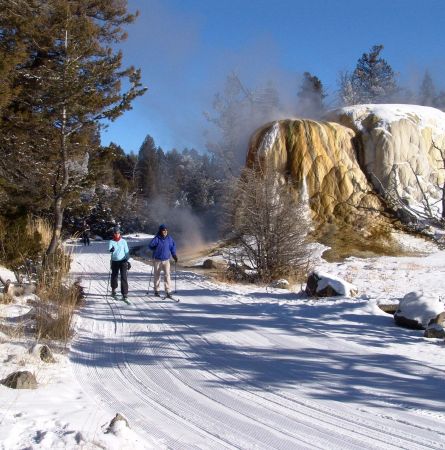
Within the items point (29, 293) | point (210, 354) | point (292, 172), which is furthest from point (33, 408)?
point (292, 172)

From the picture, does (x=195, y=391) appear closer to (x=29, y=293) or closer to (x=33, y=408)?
(x=33, y=408)

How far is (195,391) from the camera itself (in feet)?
17.6

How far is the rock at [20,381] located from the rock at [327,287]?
7.46 m

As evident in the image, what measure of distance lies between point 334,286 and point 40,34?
33.3ft

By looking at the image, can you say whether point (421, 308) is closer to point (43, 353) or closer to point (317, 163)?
point (43, 353)

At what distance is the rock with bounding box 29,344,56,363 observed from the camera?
5.93 meters

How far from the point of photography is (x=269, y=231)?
15.3 meters

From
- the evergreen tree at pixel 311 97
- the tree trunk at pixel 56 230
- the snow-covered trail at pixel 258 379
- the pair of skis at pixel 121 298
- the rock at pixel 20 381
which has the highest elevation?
the evergreen tree at pixel 311 97

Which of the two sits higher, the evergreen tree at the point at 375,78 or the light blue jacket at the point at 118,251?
the evergreen tree at the point at 375,78

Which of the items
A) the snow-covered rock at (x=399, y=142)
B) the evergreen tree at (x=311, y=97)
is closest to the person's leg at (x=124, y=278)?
the snow-covered rock at (x=399, y=142)

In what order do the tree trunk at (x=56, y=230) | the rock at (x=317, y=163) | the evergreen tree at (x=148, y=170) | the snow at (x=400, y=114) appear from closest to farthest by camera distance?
the tree trunk at (x=56, y=230) → the rock at (x=317, y=163) → the snow at (x=400, y=114) → the evergreen tree at (x=148, y=170)

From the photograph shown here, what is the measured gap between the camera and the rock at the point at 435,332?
25.2 feet

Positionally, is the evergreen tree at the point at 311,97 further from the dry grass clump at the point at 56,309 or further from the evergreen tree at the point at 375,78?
the dry grass clump at the point at 56,309

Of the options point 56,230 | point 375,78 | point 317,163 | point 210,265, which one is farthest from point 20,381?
point 375,78
